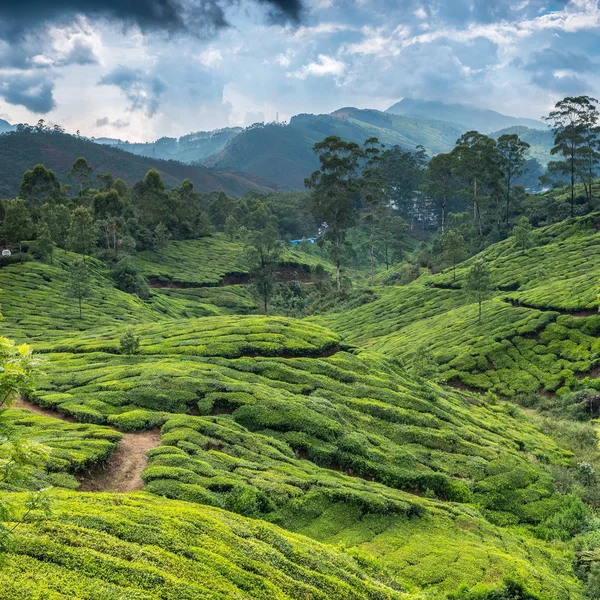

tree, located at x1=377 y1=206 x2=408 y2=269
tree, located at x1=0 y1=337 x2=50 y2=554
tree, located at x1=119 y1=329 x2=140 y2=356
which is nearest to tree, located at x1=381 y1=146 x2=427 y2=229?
tree, located at x1=377 y1=206 x2=408 y2=269

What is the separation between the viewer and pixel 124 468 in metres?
20.0

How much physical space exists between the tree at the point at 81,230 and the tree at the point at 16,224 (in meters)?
6.40

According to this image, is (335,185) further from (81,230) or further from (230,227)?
(230,227)

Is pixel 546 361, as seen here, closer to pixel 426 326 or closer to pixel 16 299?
pixel 426 326

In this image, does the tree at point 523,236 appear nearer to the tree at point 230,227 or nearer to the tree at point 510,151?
the tree at point 510,151

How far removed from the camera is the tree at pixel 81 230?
257ft

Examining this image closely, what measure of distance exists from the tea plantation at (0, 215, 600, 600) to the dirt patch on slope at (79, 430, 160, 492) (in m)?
0.20

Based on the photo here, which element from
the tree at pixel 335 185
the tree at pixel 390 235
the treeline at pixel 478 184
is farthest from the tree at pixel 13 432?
the tree at pixel 390 235

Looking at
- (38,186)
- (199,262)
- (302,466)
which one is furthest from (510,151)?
(38,186)

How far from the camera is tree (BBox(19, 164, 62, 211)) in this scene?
335 ft

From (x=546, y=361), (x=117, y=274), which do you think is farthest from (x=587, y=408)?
(x=117, y=274)

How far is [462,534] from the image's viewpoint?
66.7 ft

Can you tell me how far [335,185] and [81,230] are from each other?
4273cm

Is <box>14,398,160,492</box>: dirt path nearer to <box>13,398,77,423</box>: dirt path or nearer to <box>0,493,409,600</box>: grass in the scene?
<box>0,493,409,600</box>: grass
